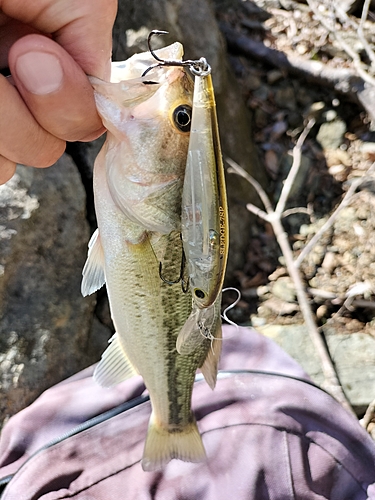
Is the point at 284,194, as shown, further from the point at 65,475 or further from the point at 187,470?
the point at 65,475

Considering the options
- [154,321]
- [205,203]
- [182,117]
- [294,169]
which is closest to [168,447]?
[154,321]

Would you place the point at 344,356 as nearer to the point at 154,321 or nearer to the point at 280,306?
the point at 280,306

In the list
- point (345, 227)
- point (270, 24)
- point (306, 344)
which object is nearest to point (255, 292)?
point (306, 344)

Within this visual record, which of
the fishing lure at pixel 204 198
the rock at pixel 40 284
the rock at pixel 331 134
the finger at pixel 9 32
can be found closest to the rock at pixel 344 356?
the rock at pixel 40 284

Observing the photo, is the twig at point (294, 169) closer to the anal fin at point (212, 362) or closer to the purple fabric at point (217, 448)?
the purple fabric at point (217, 448)

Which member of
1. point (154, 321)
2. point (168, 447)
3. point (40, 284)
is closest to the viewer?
point (154, 321)

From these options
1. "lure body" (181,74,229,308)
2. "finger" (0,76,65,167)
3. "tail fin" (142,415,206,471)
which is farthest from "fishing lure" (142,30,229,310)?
"tail fin" (142,415,206,471)
